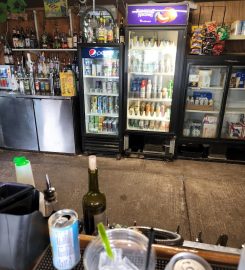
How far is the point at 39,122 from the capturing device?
130 inches

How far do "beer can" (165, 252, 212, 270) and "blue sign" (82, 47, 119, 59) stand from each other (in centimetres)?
279

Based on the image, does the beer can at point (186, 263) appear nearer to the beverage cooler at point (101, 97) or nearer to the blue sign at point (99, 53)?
the beverage cooler at point (101, 97)

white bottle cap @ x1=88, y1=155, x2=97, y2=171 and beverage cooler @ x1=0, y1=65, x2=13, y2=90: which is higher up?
beverage cooler @ x1=0, y1=65, x2=13, y2=90

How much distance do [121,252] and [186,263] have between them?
183mm

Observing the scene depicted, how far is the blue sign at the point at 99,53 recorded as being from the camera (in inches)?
116

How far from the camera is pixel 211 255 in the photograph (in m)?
0.67

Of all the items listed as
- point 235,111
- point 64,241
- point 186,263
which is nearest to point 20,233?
point 64,241

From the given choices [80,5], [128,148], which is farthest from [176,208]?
[80,5]

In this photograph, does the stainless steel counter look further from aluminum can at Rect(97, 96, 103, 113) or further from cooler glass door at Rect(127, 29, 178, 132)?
cooler glass door at Rect(127, 29, 178, 132)

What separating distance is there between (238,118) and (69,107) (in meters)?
2.58

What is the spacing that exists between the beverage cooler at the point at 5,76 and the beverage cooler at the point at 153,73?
6.88 feet

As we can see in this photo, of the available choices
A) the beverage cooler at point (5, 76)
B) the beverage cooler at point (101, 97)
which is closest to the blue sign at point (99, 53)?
the beverage cooler at point (101, 97)

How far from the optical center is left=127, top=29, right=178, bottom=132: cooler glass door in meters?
2.97

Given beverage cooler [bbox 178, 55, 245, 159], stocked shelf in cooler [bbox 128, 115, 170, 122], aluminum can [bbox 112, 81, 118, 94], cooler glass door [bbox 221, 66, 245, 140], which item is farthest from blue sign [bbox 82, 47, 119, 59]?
cooler glass door [bbox 221, 66, 245, 140]
